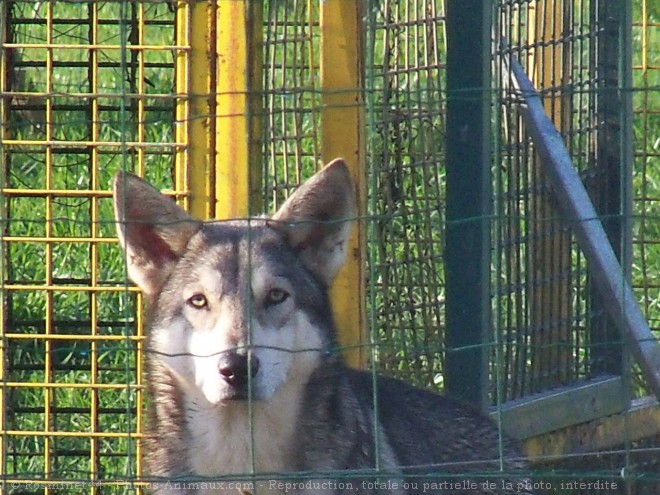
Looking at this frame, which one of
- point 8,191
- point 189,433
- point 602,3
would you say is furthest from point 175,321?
point 602,3

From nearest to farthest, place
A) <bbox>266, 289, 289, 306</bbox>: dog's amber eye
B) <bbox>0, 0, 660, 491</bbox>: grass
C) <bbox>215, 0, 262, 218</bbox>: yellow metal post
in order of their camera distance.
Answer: <bbox>266, 289, 289, 306</bbox>: dog's amber eye
<bbox>215, 0, 262, 218</bbox>: yellow metal post
<bbox>0, 0, 660, 491</bbox>: grass

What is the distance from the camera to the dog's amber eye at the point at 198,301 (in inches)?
175

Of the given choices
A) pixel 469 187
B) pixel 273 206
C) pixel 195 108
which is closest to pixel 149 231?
pixel 195 108

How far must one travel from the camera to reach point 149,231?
4.61m

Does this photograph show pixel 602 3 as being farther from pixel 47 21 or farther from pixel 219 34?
pixel 47 21

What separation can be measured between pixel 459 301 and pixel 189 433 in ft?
5.07

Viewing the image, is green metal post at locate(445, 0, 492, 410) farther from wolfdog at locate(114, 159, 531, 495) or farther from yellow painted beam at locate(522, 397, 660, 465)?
wolfdog at locate(114, 159, 531, 495)

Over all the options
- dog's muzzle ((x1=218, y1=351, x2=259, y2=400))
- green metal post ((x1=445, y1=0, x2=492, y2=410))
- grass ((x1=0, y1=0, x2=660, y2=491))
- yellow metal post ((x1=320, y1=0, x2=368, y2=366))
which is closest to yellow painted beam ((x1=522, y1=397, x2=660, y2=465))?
grass ((x1=0, y1=0, x2=660, y2=491))

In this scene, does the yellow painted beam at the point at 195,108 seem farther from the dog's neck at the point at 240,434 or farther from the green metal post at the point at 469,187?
the green metal post at the point at 469,187

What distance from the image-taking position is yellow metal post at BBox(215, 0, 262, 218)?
4.86m

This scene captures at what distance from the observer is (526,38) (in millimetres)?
6086

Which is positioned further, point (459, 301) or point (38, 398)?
point (38, 398)

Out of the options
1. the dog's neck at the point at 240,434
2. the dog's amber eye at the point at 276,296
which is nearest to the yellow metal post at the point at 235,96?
the dog's amber eye at the point at 276,296

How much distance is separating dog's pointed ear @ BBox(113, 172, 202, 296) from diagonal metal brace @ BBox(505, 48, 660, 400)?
1627 millimetres
